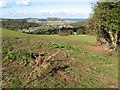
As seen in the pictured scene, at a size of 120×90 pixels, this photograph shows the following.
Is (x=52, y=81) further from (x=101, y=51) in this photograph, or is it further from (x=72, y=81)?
(x=101, y=51)

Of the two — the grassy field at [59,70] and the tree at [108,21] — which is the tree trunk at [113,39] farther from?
the grassy field at [59,70]

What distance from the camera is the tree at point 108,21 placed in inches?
792

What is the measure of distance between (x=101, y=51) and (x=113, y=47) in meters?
1.76

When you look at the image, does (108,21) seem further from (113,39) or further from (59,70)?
(59,70)

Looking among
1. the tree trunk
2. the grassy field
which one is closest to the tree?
the tree trunk

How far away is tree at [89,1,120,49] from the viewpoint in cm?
2011

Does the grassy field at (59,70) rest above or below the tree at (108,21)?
below

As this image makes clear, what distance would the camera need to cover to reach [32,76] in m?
12.0

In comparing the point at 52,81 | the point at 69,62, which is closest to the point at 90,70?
the point at 69,62

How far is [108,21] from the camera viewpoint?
20.6 m

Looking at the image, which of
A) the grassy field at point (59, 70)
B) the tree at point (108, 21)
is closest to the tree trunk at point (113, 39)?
the tree at point (108, 21)

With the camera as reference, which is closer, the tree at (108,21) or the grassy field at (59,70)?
the grassy field at (59,70)

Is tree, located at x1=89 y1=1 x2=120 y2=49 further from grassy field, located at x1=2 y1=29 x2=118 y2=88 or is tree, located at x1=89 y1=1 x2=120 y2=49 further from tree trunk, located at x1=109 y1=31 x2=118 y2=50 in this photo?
grassy field, located at x1=2 y1=29 x2=118 y2=88

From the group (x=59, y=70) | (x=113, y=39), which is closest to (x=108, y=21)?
(x=113, y=39)
